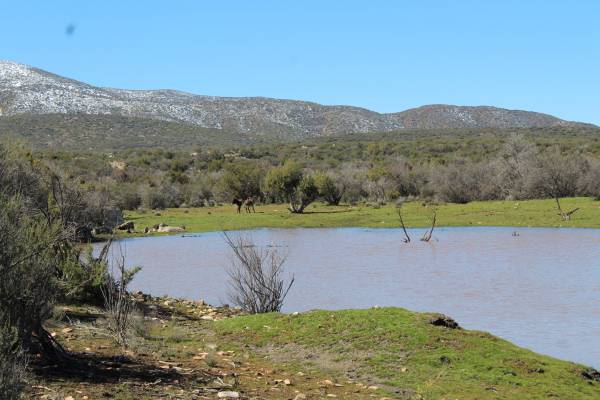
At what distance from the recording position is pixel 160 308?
55.5ft

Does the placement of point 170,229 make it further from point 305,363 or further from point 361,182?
point 305,363

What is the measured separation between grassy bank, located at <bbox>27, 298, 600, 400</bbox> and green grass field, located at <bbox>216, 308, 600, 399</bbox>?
2 cm

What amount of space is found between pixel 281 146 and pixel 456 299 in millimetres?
92571

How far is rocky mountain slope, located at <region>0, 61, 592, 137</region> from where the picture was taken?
138000mm

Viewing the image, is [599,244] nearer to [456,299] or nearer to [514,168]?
[456,299]

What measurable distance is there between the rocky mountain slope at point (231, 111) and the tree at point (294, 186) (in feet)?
267

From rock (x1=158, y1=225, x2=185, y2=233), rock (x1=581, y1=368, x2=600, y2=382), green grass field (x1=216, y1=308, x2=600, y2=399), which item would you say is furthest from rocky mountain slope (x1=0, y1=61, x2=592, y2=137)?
rock (x1=581, y1=368, x2=600, y2=382)

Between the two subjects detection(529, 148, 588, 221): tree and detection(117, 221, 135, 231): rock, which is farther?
detection(529, 148, 588, 221): tree

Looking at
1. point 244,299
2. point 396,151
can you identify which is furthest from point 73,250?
point 396,151

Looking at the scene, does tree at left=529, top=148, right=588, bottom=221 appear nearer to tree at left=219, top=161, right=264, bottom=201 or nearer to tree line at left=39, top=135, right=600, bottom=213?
tree line at left=39, top=135, right=600, bottom=213

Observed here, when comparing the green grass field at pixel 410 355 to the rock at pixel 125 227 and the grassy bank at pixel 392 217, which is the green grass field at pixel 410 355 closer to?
the grassy bank at pixel 392 217

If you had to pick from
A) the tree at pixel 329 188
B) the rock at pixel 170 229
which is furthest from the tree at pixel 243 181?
the rock at pixel 170 229

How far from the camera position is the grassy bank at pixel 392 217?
146 feet

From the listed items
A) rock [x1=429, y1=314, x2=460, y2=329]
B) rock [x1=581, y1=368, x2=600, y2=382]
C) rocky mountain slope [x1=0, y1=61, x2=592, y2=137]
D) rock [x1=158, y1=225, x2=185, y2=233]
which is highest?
rocky mountain slope [x1=0, y1=61, x2=592, y2=137]
